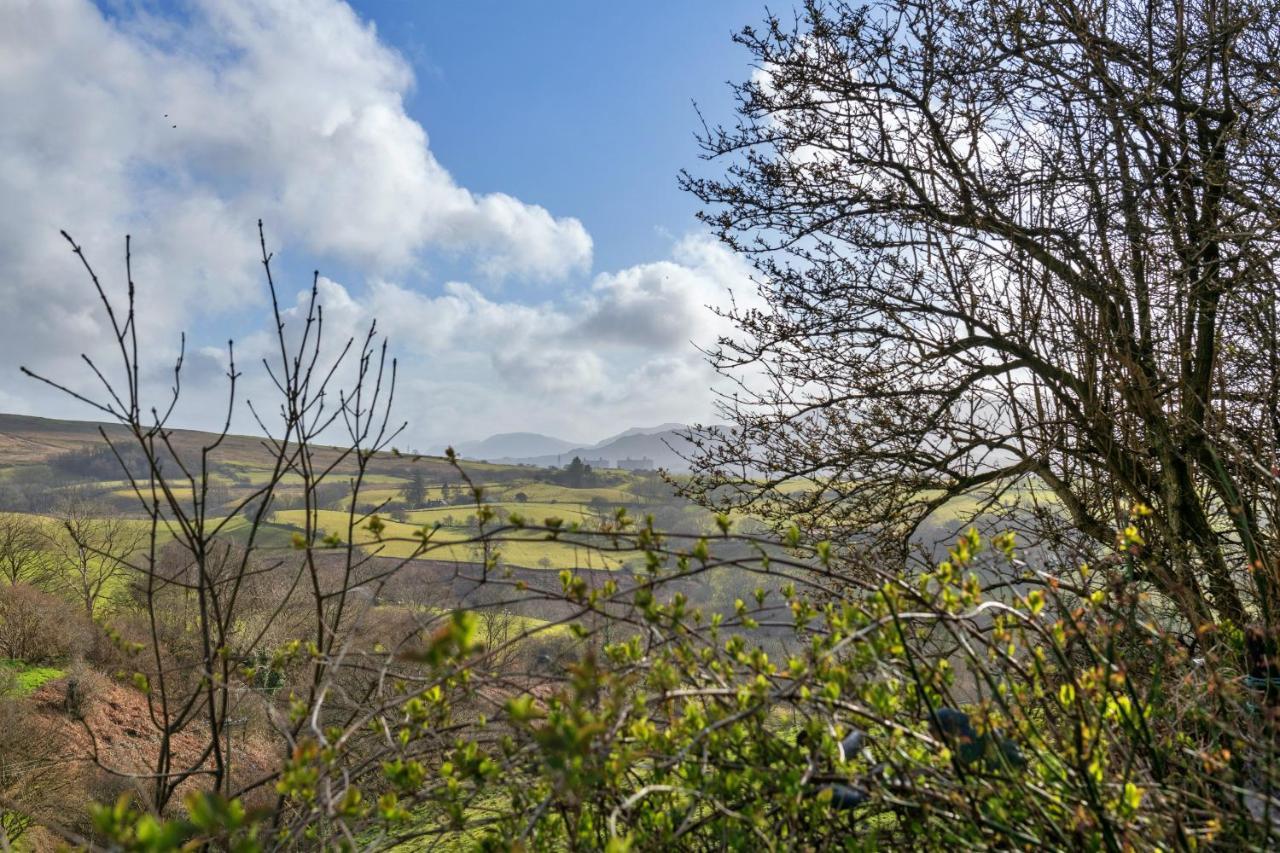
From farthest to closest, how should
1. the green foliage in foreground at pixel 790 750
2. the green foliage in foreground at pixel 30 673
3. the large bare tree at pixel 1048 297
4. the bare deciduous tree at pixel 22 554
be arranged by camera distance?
the bare deciduous tree at pixel 22 554, the green foliage in foreground at pixel 30 673, the large bare tree at pixel 1048 297, the green foliage in foreground at pixel 790 750

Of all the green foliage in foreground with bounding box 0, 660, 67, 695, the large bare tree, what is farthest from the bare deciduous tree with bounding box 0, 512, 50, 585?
the large bare tree

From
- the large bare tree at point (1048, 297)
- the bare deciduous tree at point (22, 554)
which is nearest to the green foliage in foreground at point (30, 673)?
the bare deciduous tree at point (22, 554)

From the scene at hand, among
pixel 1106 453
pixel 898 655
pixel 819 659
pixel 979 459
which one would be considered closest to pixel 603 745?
pixel 819 659

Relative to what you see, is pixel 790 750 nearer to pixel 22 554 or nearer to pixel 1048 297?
pixel 1048 297

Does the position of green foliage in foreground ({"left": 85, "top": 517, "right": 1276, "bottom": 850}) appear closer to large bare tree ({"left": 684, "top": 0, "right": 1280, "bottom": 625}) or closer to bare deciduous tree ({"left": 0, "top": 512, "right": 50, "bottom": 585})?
large bare tree ({"left": 684, "top": 0, "right": 1280, "bottom": 625})

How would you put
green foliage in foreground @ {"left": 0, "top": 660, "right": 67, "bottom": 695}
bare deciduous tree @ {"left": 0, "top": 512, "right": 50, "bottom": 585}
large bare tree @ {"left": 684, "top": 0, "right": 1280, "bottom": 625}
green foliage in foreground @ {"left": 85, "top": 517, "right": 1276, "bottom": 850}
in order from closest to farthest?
green foliage in foreground @ {"left": 85, "top": 517, "right": 1276, "bottom": 850}, large bare tree @ {"left": 684, "top": 0, "right": 1280, "bottom": 625}, green foliage in foreground @ {"left": 0, "top": 660, "right": 67, "bottom": 695}, bare deciduous tree @ {"left": 0, "top": 512, "right": 50, "bottom": 585}

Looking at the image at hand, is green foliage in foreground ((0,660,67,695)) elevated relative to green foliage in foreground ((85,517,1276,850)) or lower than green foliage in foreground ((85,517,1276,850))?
lower

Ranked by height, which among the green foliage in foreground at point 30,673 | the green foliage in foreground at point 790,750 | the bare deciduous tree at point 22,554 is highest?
the green foliage in foreground at point 790,750

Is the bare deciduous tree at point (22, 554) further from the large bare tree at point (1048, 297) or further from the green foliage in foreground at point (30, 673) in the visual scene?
the large bare tree at point (1048, 297)

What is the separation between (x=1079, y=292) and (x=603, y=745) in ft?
13.2

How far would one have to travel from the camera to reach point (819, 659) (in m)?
1.44

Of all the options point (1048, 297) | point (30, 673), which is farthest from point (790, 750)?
point (30, 673)

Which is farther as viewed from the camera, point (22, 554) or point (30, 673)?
point (22, 554)

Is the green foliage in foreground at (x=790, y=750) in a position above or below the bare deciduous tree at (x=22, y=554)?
above
